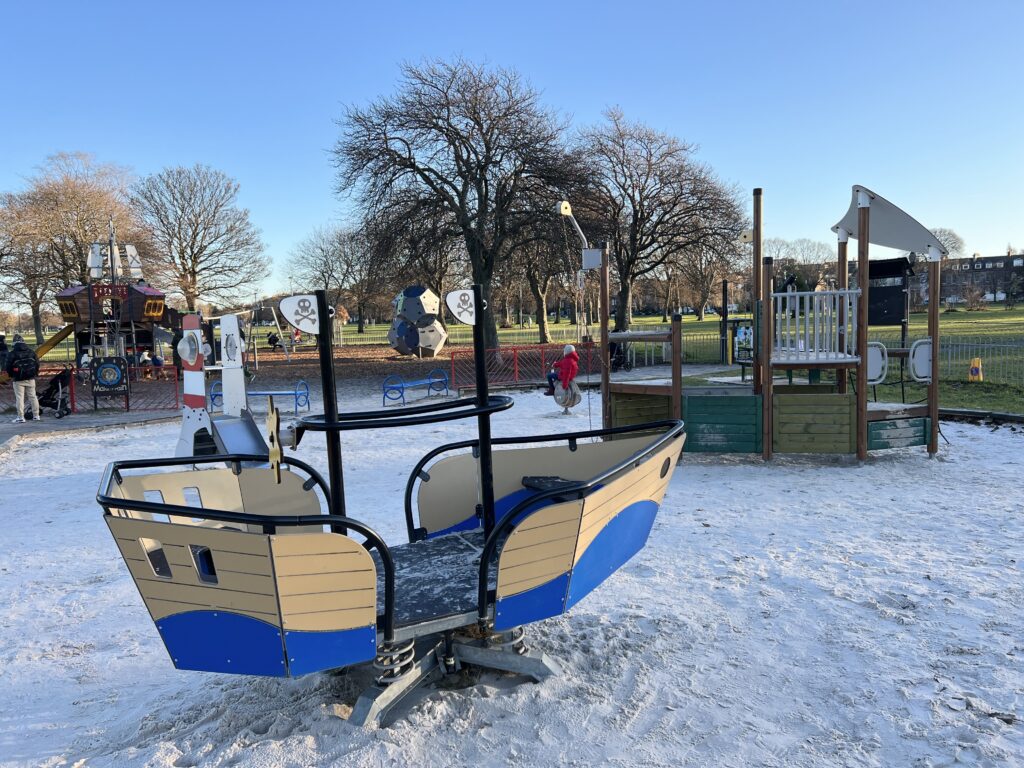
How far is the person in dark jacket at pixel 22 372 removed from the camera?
13050mm

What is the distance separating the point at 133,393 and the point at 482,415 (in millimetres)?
19909

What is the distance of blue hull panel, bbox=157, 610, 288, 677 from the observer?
2764 mm

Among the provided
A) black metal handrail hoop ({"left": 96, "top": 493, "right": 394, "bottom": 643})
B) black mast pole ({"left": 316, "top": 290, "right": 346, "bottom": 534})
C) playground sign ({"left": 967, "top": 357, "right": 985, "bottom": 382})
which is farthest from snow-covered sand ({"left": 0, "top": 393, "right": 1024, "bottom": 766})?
playground sign ({"left": 967, "top": 357, "right": 985, "bottom": 382})

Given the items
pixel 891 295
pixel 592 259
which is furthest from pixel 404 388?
pixel 891 295

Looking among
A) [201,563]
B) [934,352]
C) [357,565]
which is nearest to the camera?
[357,565]

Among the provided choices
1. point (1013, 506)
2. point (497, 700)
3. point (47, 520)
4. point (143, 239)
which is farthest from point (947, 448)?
point (143, 239)

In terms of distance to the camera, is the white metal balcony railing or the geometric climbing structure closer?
the white metal balcony railing

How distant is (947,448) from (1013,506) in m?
3.03

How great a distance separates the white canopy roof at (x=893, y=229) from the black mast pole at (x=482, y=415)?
6.70m

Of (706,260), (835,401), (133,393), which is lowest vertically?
(133,393)

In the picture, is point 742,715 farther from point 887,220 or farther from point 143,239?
point 143,239

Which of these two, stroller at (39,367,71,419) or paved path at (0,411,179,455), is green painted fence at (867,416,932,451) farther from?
stroller at (39,367,71,419)

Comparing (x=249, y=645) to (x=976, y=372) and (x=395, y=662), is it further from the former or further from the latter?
(x=976, y=372)

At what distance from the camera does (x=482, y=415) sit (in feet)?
11.6
